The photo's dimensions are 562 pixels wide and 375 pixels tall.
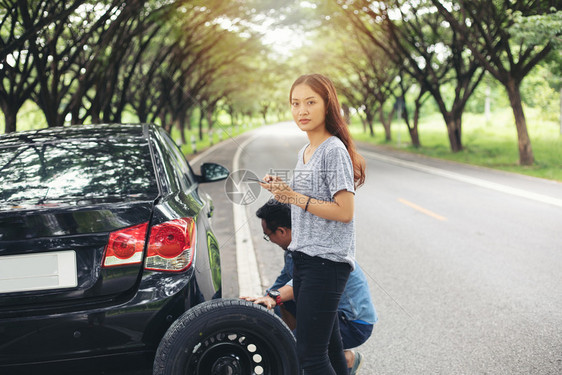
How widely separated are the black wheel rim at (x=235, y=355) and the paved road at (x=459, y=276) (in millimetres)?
1136

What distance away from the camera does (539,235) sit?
6.71m

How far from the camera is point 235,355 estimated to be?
2.36 metres

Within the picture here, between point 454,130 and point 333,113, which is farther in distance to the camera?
point 454,130

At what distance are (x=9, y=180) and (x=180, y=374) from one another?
1.57m

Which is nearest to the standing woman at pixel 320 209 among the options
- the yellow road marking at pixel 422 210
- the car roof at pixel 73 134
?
the car roof at pixel 73 134

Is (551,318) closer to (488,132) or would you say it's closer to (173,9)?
(173,9)

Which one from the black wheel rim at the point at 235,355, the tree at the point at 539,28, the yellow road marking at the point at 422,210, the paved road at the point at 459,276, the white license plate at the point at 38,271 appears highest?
the tree at the point at 539,28

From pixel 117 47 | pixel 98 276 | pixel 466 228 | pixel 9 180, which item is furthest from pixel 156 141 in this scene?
pixel 117 47

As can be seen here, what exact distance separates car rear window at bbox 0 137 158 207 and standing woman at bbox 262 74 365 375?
0.95m

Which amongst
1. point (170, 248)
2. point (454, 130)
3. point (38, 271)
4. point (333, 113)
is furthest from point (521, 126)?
point (38, 271)

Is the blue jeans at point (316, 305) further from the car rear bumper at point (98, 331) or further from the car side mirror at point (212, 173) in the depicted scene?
the car side mirror at point (212, 173)

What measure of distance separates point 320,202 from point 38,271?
1341mm

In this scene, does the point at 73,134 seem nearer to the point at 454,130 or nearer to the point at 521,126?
the point at 521,126

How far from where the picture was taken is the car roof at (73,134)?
11.0ft
